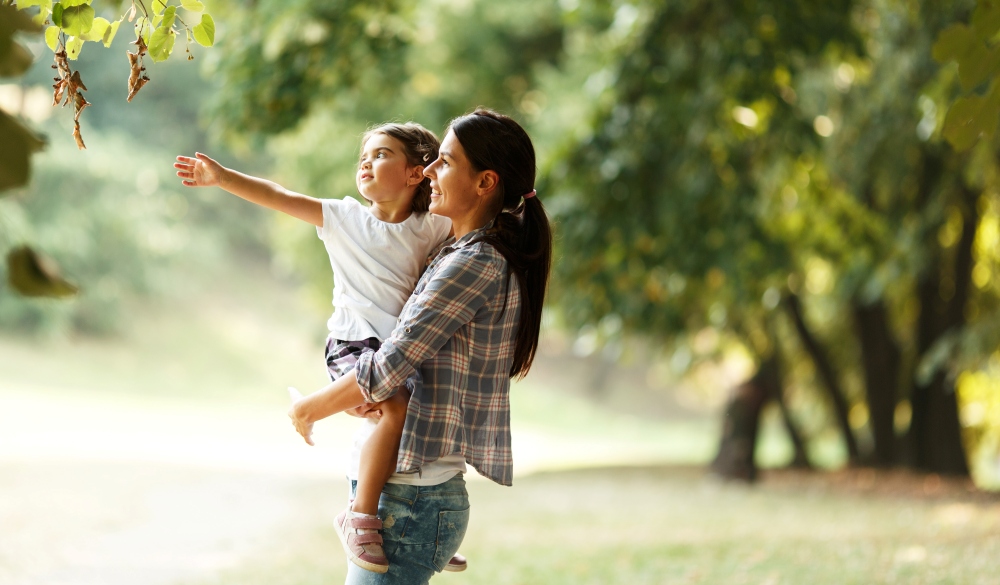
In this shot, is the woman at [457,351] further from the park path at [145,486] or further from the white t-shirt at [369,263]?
the park path at [145,486]

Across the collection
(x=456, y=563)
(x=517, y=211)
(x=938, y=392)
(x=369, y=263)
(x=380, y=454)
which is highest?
(x=938, y=392)

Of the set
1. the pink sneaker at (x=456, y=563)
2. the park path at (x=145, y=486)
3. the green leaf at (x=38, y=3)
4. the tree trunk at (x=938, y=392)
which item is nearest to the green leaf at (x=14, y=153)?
the green leaf at (x=38, y=3)

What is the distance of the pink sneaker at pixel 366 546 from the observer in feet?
7.13

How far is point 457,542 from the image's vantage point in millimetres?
2326

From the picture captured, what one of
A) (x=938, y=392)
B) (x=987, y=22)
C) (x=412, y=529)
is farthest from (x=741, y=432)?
(x=412, y=529)

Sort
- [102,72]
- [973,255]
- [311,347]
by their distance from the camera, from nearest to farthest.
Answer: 1. [973,255]
2. [102,72]
3. [311,347]

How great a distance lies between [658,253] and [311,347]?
74.3 ft

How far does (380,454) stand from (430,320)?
0.32 metres

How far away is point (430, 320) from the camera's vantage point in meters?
2.13

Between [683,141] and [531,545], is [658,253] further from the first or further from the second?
[531,545]

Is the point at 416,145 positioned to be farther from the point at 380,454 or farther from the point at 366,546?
the point at 366,546

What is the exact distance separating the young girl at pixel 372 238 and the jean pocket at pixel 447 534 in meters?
0.11

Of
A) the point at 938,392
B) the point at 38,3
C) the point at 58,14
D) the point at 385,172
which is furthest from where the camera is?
the point at 938,392

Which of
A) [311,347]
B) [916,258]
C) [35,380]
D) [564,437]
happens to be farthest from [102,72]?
[916,258]
